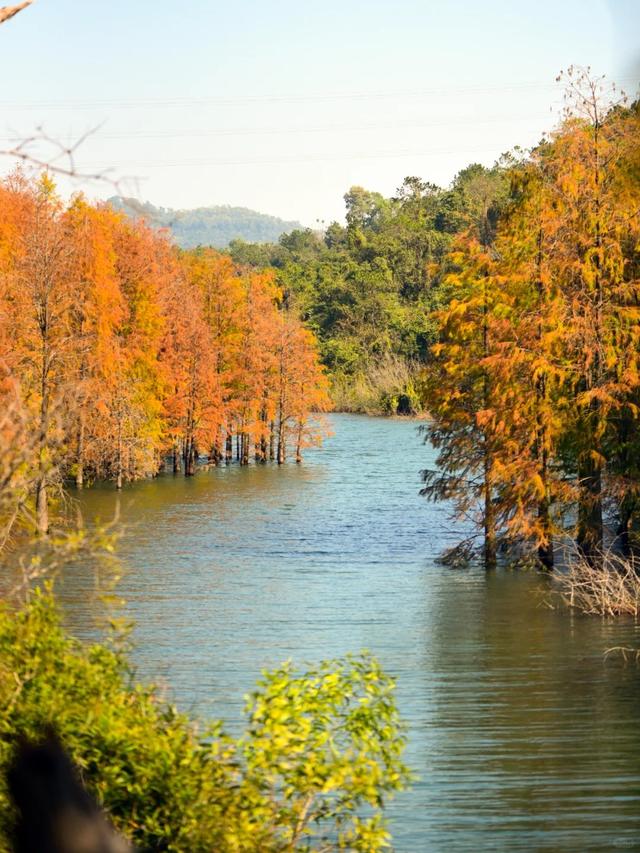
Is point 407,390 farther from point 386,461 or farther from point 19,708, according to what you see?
point 19,708

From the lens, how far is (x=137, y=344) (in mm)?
48062

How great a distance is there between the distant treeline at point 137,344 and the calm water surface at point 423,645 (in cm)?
487

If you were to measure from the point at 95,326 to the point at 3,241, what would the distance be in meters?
6.53

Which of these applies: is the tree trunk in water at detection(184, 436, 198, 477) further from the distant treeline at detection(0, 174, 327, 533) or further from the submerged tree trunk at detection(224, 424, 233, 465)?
the submerged tree trunk at detection(224, 424, 233, 465)

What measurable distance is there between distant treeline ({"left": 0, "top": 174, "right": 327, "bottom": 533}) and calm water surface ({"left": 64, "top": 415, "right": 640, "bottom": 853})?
487 centimetres

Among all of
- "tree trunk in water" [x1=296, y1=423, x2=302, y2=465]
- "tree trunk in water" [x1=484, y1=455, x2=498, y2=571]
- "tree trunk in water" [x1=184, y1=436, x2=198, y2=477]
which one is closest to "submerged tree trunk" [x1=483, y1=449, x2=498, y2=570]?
"tree trunk in water" [x1=484, y1=455, x2=498, y2=571]

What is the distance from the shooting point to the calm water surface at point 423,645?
38.0ft

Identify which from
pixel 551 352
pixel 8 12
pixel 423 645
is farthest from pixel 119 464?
pixel 8 12

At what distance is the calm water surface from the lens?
1159 centimetres

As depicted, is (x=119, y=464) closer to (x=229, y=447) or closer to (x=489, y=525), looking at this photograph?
(x=229, y=447)

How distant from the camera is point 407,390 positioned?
3174 inches

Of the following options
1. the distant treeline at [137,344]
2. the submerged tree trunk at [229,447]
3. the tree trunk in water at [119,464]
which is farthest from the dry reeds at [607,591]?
the submerged tree trunk at [229,447]

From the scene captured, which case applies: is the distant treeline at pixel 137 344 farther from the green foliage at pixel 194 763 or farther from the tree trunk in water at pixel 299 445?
the green foliage at pixel 194 763

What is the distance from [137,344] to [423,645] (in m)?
30.1
